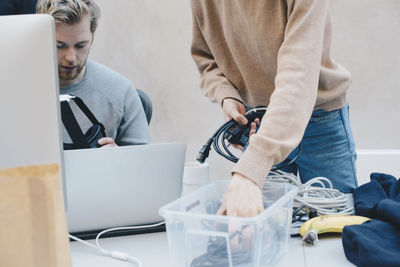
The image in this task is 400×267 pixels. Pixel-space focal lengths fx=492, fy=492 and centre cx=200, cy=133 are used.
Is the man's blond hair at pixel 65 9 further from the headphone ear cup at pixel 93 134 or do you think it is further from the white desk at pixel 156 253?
the white desk at pixel 156 253

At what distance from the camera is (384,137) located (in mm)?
3199

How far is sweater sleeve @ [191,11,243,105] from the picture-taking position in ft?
4.50

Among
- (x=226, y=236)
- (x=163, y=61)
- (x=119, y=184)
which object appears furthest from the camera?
(x=163, y=61)

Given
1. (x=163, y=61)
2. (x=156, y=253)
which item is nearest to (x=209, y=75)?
(x=156, y=253)

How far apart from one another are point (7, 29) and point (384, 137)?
112 inches

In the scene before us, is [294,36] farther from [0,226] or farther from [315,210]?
[0,226]

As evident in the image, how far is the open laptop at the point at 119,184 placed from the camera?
104 centimetres

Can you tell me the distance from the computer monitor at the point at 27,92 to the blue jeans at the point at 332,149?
0.87m

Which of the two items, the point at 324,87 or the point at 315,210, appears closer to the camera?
the point at 315,210

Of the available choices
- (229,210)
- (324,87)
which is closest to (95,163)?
(229,210)

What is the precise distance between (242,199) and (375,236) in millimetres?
254

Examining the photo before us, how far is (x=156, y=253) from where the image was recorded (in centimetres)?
98

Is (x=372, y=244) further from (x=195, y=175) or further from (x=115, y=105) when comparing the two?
(x=115, y=105)

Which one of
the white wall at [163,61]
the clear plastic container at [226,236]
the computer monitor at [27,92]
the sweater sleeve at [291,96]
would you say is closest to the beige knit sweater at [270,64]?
the sweater sleeve at [291,96]
